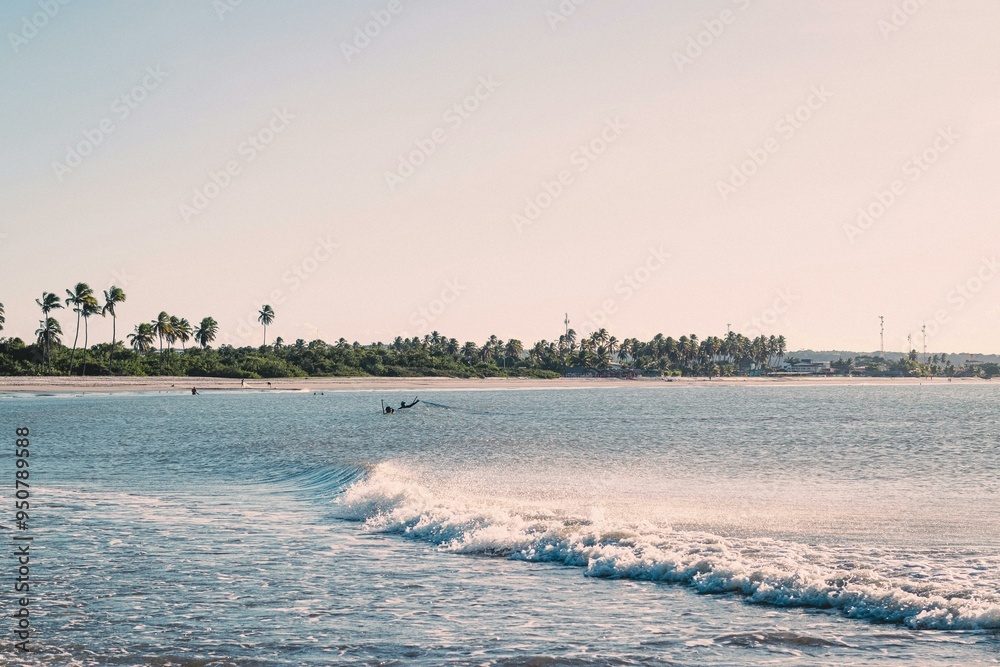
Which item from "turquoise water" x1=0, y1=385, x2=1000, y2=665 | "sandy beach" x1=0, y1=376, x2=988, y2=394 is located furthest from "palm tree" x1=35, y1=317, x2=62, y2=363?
"turquoise water" x1=0, y1=385, x2=1000, y2=665

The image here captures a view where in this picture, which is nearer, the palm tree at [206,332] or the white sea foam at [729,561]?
the white sea foam at [729,561]

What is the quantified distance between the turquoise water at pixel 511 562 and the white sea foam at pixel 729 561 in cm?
5

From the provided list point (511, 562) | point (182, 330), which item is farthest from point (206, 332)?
point (511, 562)

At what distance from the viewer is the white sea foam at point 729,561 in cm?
1152

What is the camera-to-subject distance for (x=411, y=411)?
278 feet

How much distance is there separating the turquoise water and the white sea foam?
46mm

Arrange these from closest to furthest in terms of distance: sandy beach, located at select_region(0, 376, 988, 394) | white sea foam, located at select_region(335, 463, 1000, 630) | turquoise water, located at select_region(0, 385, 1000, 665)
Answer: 1. turquoise water, located at select_region(0, 385, 1000, 665)
2. white sea foam, located at select_region(335, 463, 1000, 630)
3. sandy beach, located at select_region(0, 376, 988, 394)

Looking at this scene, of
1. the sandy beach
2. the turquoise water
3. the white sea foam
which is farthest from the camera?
the sandy beach

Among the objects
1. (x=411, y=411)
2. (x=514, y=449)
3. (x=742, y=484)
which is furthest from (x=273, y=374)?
(x=742, y=484)

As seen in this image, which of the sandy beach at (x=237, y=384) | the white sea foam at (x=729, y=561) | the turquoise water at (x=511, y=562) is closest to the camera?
the turquoise water at (x=511, y=562)

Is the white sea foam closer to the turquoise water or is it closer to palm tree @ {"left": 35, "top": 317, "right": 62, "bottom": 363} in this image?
the turquoise water

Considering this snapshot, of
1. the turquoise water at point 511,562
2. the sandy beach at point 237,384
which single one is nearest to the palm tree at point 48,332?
the sandy beach at point 237,384

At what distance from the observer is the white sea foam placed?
37.8 feet

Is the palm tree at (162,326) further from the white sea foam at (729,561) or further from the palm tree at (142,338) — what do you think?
the white sea foam at (729,561)
